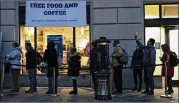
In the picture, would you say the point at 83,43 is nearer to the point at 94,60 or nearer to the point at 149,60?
the point at 94,60

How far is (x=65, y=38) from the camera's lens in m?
16.3

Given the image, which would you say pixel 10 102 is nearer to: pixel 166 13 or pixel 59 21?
pixel 59 21

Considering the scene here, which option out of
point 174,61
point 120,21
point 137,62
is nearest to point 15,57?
point 120,21

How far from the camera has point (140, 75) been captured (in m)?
14.8

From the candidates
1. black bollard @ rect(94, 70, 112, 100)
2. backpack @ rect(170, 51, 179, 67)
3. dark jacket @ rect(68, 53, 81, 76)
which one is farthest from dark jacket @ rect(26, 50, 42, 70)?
backpack @ rect(170, 51, 179, 67)

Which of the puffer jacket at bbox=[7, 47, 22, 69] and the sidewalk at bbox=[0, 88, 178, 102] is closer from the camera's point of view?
the sidewalk at bbox=[0, 88, 178, 102]

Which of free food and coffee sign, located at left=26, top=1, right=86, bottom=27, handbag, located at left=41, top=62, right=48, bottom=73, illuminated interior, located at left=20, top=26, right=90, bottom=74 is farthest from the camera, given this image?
illuminated interior, located at left=20, top=26, right=90, bottom=74

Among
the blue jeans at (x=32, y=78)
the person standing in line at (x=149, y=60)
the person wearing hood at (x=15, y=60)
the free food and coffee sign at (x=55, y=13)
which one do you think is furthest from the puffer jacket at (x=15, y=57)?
the person standing in line at (x=149, y=60)

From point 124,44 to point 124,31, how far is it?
509 millimetres

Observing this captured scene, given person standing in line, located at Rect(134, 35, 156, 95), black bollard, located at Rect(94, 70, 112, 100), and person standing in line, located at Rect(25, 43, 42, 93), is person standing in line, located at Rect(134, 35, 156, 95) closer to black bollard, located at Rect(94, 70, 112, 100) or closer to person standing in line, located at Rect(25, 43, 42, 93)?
black bollard, located at Rect(94, 70, 112, 100)

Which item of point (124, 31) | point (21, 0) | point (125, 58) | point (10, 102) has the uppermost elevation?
point (21, 0)

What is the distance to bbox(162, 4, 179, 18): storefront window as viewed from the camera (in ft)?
52.5

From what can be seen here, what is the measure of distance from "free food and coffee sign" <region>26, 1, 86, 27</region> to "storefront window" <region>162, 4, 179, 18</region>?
3235 millimetres

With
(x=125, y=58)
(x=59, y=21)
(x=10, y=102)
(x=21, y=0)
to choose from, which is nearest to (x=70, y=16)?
(x=59, y=21)
